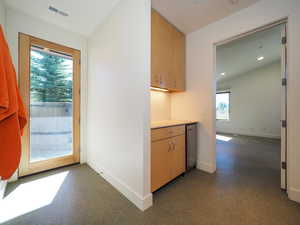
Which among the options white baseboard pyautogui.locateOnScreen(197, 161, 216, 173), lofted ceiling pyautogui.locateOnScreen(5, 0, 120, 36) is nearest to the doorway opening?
white baseboard pyautogui.locateOnScreen(197, 161, 216, 173)

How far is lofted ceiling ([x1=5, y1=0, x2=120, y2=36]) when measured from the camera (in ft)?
6.04

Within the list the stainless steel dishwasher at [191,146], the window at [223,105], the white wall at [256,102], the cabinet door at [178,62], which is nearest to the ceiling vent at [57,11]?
the cabinet door at [178,62]

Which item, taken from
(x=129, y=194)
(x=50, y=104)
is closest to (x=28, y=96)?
(x=50, y=104)

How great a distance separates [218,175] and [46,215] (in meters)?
2.46

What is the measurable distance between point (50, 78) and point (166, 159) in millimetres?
2553

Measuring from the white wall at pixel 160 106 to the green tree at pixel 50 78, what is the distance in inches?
67.4

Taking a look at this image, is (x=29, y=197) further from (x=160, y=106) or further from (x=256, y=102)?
(x=256, y=102)

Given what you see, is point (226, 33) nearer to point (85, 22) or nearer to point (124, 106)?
point (124, 106)

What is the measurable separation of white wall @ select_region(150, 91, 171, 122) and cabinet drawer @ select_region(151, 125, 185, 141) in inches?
23.0

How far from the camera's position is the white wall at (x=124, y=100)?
1.48 metres

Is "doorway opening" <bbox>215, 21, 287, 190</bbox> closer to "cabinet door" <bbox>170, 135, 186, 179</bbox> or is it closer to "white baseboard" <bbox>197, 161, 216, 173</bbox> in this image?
"white baseboard" <bbox>197, 161, 216, 173</bbox>

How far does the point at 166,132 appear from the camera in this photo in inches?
71.1

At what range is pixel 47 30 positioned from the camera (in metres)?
2.29

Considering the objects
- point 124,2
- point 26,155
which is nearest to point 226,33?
point 124,2
